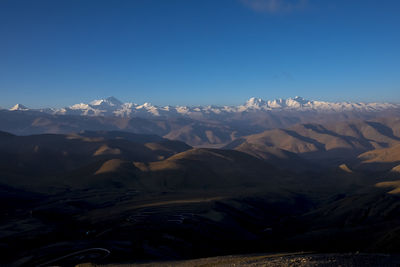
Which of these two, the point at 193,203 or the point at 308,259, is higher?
the point at 308,259

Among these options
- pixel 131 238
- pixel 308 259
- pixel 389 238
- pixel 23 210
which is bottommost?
pixel 23 210

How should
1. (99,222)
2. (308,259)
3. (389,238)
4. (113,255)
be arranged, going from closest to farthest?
(308,259)
(389,238)
(113,255)
(99,222)

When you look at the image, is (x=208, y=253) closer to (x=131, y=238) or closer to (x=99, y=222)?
(x=131, y=238)

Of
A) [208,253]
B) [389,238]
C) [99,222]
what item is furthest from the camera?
[99,222]

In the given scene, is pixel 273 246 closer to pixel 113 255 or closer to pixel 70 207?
pixel 113 255

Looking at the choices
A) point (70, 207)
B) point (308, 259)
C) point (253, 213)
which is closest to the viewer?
point (308, 259)

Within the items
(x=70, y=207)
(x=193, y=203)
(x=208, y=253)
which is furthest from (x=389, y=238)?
(x=70, y=207)

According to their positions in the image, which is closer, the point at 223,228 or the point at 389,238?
the point at 389,238

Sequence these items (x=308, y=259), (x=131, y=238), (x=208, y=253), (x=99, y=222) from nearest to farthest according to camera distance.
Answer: (x=308, y=259) < (x=208, y=253) < (x=131, y=238) < (x=99, y=222)

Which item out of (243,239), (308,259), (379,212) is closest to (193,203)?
(243,239)
